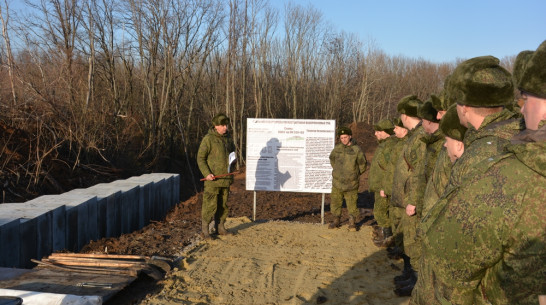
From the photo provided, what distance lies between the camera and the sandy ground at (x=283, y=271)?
16.8ft

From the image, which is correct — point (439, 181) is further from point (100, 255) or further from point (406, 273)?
point (100, 255)

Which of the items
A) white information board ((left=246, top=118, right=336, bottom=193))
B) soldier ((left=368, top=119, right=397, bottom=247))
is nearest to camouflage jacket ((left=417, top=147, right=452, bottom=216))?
soldier ((left=368, top=119, right=397, bottom=247))

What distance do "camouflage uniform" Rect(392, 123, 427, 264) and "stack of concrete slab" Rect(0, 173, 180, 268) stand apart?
4168 millimetres

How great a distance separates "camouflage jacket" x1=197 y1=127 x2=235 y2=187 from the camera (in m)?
7.40

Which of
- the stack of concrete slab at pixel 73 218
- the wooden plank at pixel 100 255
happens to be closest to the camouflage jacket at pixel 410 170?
the wooden plank at pixel 100 255

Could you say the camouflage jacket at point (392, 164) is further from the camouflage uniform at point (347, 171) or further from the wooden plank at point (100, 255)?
the wooden plank at point (100, 255)

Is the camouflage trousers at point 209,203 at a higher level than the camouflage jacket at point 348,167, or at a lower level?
lower

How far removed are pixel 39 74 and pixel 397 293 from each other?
35.9 ft

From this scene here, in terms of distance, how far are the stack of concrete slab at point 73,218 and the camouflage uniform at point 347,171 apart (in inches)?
140

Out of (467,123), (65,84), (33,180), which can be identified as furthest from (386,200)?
(65,84)

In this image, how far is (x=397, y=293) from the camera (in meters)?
5.28

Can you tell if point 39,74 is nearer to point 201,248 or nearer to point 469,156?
point 201,248

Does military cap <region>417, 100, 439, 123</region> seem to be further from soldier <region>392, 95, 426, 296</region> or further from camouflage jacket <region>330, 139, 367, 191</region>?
camouflage jacket <region>330, 139, 367, 191</region>

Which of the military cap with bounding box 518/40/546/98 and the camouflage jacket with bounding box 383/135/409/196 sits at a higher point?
the military cap with bounding box 518/40/546/98
